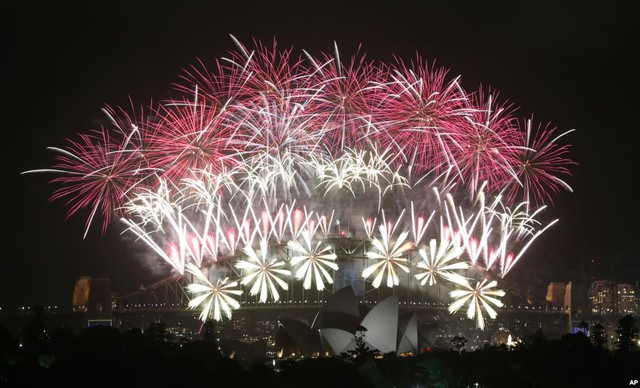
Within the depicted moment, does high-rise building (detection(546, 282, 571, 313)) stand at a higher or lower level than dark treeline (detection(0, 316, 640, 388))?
higher

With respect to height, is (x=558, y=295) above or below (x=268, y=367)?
above

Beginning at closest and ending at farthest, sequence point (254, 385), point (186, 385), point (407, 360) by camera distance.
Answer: point (186, 385) → point (254, 385) → point (407, 360)

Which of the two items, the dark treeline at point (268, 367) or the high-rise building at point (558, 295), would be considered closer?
the dark treeline at point (268, 367)

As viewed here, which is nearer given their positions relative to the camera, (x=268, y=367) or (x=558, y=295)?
(x=268, y=367)

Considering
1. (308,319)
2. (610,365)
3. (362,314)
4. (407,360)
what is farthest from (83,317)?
(610,365)

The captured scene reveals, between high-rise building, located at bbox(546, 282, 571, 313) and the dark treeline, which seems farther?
high-rise building, located at bbox(546, 282, 571, 313)

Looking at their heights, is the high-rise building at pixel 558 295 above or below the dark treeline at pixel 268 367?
above

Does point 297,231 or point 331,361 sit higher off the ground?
point 297,231

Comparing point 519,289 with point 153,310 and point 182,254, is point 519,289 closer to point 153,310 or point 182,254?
point 153,310
